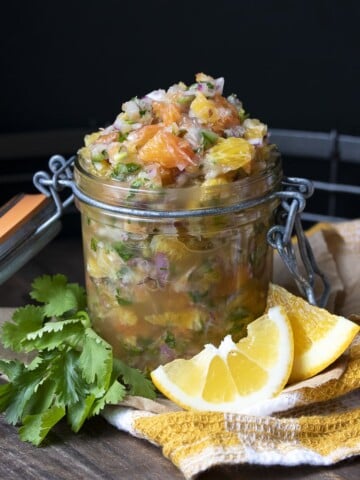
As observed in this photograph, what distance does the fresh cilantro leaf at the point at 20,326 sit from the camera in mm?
1132

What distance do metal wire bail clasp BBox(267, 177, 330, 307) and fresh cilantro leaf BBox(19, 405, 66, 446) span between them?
330 mm

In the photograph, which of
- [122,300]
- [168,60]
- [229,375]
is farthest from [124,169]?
[168,60]

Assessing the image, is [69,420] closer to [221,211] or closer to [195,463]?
[195,463]

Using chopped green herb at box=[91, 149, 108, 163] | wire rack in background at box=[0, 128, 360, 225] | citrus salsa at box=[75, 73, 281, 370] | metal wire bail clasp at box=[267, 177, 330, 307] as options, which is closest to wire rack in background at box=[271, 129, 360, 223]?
wire rack in background at box=[0, 128, 360, 225]

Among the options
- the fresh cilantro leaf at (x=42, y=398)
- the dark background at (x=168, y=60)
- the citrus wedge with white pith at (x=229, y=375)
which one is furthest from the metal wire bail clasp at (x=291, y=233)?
the dark background at (x=168, y=60)

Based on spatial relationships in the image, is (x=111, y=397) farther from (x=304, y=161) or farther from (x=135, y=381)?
(x=304, y=161)

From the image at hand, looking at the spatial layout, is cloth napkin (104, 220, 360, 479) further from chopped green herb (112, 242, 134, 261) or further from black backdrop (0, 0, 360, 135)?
black backdrop (0, 0, 360, 135)

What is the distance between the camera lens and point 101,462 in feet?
3.17

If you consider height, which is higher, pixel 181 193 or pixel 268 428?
pixel 181 193

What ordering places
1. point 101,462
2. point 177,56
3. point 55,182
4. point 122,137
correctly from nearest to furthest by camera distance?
point 101,462 < point 122,137 < point 55,182 < point 177,56

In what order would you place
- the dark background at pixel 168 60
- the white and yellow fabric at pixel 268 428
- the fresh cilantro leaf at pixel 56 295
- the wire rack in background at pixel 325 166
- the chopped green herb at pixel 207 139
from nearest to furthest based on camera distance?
the white and yellow fabric at pixel 268 428 → the chopped green herb at pixel 207 139 → the fresh cilantro leaf at pixel 56 295 → the wire rack in background at pixel 325 166 → the dark background at pixel 168 60

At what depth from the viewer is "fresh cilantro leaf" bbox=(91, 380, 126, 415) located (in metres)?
1.01

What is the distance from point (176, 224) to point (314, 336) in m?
0.21

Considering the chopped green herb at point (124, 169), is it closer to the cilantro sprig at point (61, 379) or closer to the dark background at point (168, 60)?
the cilantro sprig at point (61, 379)
